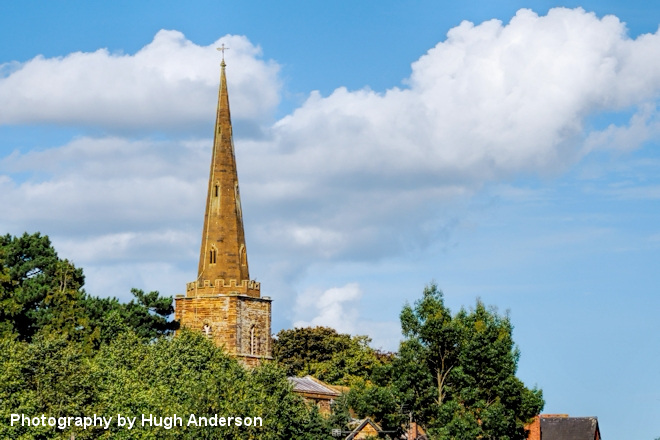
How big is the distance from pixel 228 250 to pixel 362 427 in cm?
1972

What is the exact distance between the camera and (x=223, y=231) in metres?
98.9

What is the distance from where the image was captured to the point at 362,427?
8450 cm

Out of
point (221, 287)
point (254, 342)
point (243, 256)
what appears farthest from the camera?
point (243, 256)

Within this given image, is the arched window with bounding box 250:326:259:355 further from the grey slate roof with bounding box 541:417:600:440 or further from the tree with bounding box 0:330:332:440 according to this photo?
the tree with bounding box 0:330:332:440

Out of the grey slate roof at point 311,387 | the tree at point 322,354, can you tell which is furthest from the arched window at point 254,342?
the tree at point 322,354

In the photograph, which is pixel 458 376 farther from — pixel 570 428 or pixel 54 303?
pixel 570 428

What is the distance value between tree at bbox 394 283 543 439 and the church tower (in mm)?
19631

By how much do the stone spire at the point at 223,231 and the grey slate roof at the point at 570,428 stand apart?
86.1ft

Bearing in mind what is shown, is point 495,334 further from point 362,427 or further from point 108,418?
point 108,418

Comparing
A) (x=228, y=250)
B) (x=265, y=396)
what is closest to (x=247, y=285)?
(x=228, y=250)

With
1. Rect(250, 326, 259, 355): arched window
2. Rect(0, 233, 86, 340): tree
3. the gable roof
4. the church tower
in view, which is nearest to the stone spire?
the church tower

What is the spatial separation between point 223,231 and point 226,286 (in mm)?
4040

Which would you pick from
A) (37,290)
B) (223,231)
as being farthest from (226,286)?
(37,290)

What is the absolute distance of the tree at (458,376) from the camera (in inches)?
2997
